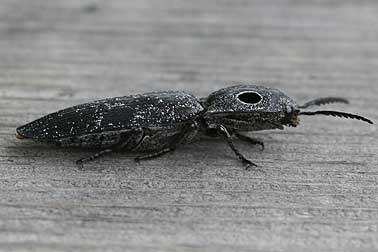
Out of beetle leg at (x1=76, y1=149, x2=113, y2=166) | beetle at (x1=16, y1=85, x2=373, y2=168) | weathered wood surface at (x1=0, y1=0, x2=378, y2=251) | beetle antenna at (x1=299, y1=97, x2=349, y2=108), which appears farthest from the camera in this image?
beetle antenna at (x1=299, y1=97, x2=349, y2=108)

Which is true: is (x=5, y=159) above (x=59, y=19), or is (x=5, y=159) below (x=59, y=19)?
→ below

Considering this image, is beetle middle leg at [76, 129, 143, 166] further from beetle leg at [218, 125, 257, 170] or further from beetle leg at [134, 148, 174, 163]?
beetle leg at [218, 125, 257, 170]

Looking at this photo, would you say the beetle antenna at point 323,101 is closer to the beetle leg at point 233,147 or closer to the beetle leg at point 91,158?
the beetle leg at point 233,147

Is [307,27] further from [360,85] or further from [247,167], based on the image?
[247,167]

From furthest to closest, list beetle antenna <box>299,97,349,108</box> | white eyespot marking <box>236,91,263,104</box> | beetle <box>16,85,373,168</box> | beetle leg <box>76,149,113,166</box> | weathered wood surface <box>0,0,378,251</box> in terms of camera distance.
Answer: beetle antenna <box>299,97,349,108</box>, white eyespot marking <box>236,91,263,104</box>, beetle <box>16,85,373,168</box>, beetle leg <box>76,149,113,166</box>, weathered wood surface <box>0,0,378,251</box>

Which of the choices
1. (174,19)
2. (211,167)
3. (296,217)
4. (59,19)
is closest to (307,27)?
(174,19)

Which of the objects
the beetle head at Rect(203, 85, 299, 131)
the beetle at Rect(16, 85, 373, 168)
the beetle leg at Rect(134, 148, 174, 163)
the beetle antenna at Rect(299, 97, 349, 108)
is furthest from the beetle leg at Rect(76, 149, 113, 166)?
the beetle antenna at Rect(299, 97, 349, 108)
